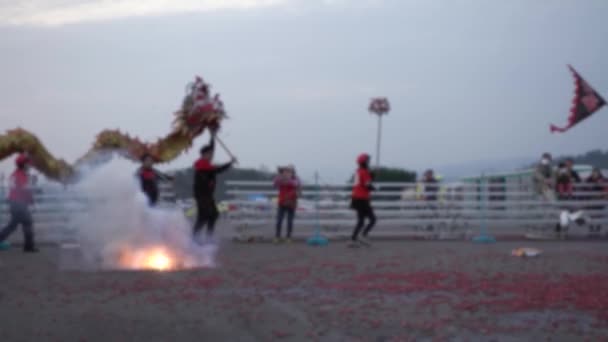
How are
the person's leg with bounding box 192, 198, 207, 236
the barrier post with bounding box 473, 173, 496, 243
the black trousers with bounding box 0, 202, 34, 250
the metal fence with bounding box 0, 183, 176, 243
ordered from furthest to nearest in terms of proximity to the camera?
the barrier post with bounding box 473, 173, 496, 243 < the metal fence with bounding box 0, 183, 176, 243 < the black trousers with bounding box 0, 202, 34, 250 < the person's leg with bounding box 192, 198, 207, 236

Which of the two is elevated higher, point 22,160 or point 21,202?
point 22,160

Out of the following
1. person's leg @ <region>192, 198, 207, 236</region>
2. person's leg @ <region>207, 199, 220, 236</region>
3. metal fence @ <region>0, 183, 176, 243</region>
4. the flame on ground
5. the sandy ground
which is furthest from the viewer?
metal fence @ <region>0, 183, 176, 243</region>

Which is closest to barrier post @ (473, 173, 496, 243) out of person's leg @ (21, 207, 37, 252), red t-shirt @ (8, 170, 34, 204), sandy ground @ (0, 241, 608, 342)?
sandy ground @ (0, 241, 608, 342)

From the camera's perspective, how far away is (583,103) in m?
16.5

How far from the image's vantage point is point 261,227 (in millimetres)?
19156

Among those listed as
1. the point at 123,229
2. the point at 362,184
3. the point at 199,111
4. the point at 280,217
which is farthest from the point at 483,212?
the point at 123,229

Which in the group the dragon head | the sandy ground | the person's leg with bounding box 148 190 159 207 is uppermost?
the dragon head

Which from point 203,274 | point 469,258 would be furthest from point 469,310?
point 469,258

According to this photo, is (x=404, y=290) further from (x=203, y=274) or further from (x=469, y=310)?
(x=203, y=274)

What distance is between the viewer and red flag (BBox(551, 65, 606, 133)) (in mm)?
16422

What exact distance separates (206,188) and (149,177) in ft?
6.36

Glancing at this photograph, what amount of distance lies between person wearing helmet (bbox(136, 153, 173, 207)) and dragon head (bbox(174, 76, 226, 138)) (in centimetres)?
112

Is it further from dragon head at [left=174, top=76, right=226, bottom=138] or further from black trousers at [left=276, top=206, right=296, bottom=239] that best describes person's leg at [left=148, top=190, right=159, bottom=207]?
black trousers at [left=276, top=206, right=296, bottom=239]

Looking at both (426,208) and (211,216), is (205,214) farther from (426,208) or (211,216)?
(426,208)
